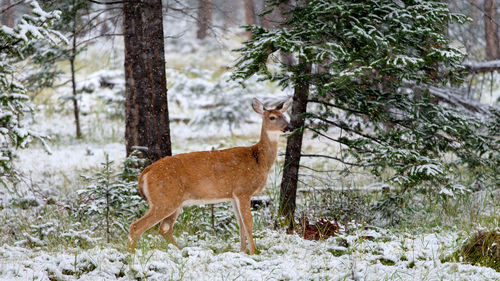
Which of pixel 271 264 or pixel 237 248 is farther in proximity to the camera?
pixel 237 248

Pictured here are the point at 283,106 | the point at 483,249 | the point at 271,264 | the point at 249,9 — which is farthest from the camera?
the point at 249,9

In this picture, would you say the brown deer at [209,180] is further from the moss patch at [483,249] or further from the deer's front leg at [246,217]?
the moss patch at [483,249]

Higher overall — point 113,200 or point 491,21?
point 491,21

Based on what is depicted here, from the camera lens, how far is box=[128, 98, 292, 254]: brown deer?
5496mm

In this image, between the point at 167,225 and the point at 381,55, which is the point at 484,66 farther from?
the point at 167,225

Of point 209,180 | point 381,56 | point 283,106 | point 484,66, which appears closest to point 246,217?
point 209,180

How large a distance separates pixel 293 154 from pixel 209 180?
183 cm

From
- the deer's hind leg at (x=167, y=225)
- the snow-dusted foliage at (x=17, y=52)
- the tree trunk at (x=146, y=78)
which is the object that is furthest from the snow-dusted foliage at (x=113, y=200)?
the snow-dusted foliage at (x=17, y=52)

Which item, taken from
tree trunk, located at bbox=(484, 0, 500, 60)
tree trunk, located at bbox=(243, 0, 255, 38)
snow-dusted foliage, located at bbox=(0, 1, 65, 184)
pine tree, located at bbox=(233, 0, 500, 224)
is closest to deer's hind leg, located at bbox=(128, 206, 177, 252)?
snow-dusted foliage, located at bbox=(0, 1, 65, 184)

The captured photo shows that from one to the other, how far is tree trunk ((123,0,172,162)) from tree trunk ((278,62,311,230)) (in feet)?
5.77

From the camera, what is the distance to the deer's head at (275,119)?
5941 millimetres

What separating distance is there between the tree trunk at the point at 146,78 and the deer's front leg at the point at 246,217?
6.67ft

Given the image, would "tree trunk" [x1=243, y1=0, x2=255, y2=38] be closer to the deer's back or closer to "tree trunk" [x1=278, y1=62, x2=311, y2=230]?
"tree trunk" [x1=278, y1=62, x2=311, y2=230]

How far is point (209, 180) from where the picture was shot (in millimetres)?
5699
